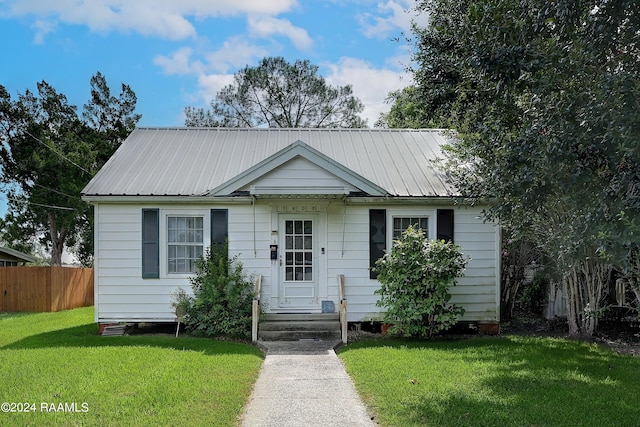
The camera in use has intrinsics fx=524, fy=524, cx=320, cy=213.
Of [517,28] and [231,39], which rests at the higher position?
[231,39]

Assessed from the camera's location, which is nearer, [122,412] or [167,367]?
[122,412]

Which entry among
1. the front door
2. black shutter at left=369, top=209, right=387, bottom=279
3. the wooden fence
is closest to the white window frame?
the front door

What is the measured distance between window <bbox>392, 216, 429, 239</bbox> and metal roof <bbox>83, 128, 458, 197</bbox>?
1.81 ft

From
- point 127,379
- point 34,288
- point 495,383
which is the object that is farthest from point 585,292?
point 34,288

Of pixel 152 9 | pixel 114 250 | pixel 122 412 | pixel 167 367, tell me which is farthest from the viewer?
pixel 152 9

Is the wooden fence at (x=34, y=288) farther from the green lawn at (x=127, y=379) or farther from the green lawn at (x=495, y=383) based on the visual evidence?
the green lawn at (x=495, y=383)

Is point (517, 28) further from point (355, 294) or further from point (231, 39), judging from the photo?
point (231, 39)

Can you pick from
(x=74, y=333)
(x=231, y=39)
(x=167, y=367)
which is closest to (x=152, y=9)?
(x=231, y=39)

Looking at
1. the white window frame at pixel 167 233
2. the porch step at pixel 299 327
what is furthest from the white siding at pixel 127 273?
the porch step at pixel 299 327

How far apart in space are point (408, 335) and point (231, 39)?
11.2 m

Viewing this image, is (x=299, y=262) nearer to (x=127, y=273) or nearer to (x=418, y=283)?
(x=418, y=283)

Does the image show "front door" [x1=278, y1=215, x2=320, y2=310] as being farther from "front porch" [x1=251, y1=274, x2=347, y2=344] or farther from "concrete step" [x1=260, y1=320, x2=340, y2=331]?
"concrete step" [x1=260, y1=320, x2=340, y2=331]

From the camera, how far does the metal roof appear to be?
34.8 feet

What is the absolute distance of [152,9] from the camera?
12.0 metres
